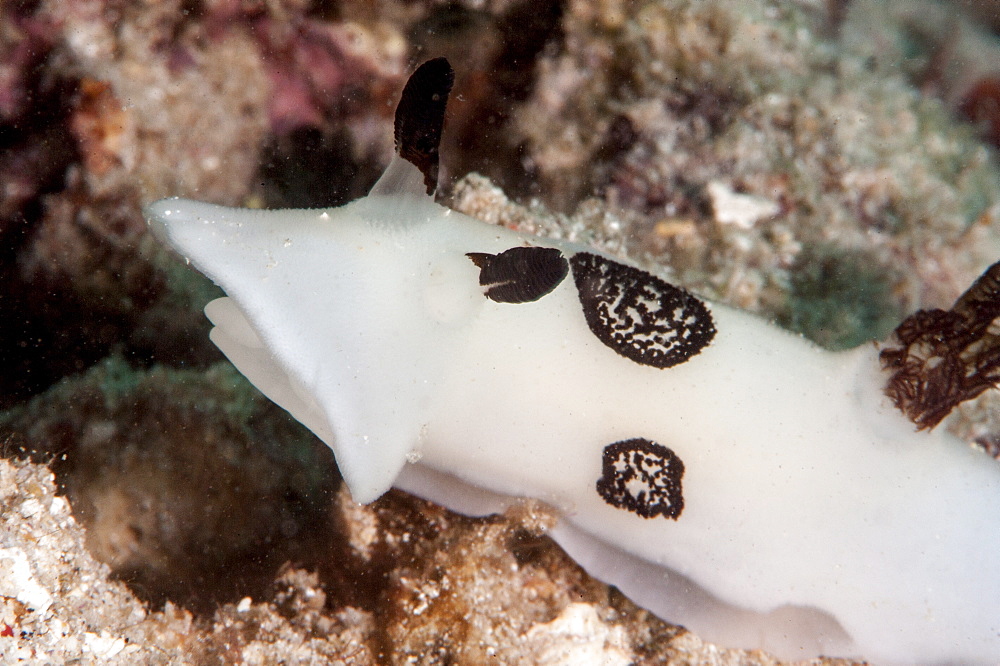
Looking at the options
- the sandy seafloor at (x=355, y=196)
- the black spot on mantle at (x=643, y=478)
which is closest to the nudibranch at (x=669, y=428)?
the black spot on mantle at (x=643, y=478)

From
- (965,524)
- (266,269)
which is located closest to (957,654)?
(965,524)

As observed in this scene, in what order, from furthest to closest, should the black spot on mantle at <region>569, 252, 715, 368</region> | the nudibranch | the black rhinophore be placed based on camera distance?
the black spot on mantle at <region>569, 252, 715, 368</region>
the nudibranch
the black rhinophore

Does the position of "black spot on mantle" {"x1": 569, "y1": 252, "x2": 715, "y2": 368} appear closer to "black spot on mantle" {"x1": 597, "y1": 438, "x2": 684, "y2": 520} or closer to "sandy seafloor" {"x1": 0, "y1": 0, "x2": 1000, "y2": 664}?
"black spot on mantle" {"x1": 597, "y1": 438, "x2": 684, "y2": 520}

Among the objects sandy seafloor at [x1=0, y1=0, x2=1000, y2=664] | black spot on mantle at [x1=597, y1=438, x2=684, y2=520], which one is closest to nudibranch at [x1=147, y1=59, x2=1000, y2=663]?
black spot on mantle at [x1=597, y1=438, x2=684, y2=520]

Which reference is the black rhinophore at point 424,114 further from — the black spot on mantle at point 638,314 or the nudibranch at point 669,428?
the black spot on mantle at point 638,314

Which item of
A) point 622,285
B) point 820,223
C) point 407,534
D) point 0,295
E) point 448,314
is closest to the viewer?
point 448,314

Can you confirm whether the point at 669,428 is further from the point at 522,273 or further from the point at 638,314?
the point at 522,273

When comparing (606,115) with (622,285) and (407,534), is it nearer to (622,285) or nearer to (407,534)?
(622,285)

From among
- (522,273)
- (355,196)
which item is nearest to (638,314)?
(522,273)
